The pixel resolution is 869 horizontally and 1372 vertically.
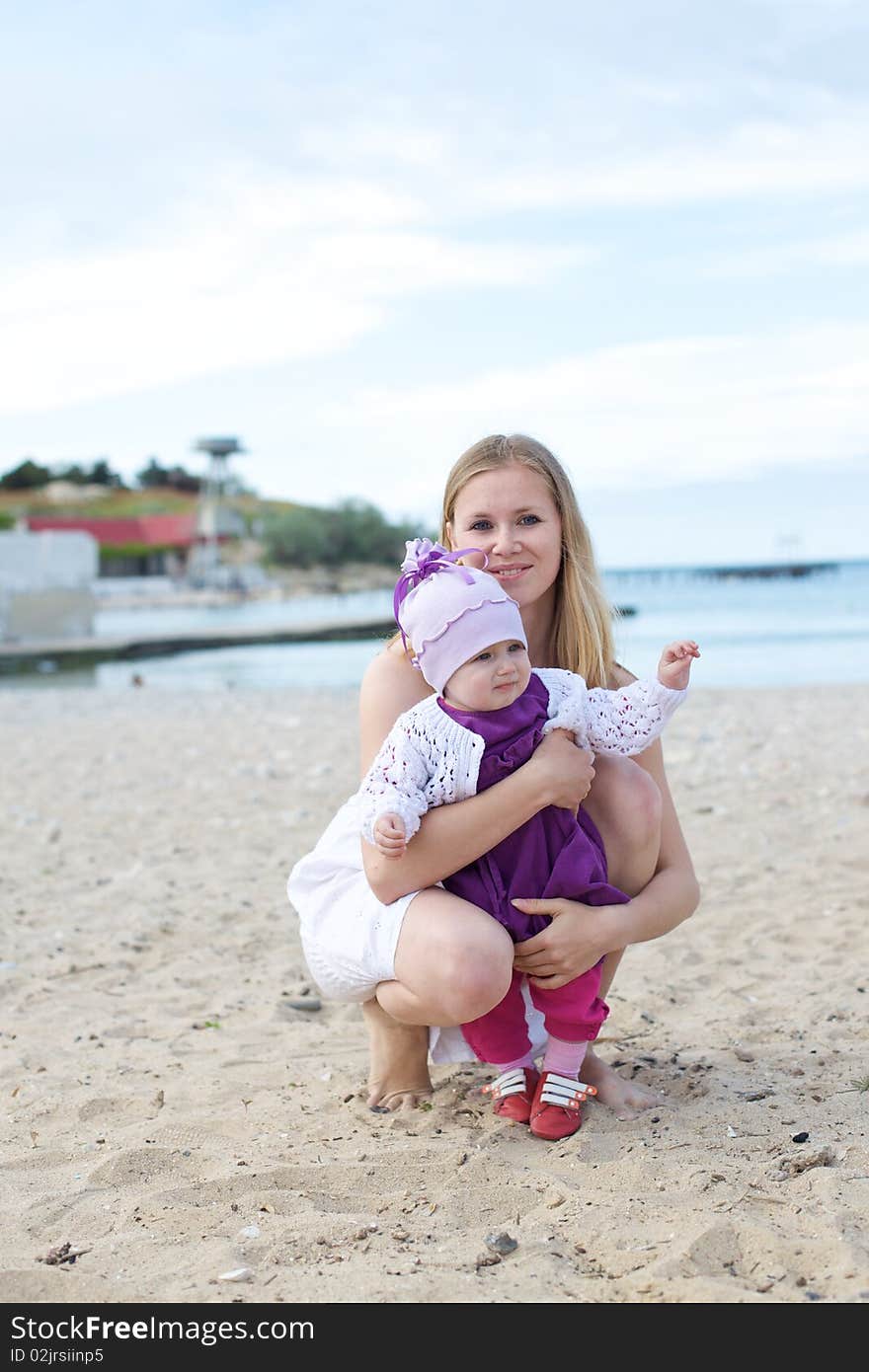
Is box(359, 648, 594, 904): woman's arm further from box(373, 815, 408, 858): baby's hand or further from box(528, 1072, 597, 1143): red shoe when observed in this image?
box(528, 1072, 597, 1143): red shoe

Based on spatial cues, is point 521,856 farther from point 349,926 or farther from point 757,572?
point 757,572

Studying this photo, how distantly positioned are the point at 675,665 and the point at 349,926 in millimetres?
976

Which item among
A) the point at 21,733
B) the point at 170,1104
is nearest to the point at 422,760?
→ the point at 170,1104

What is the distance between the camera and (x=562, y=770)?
107 inches

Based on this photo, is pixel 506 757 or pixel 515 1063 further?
pixel 515 1063

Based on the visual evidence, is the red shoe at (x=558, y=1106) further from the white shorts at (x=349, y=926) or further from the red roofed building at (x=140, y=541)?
the red roofed building at (x=140, y=541)

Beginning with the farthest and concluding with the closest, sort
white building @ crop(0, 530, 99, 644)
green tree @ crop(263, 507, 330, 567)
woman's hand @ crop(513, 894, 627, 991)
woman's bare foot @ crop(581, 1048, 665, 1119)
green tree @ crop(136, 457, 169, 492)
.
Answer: green tree @ crop(136, 457, 169, 492) → green tree @ crop(263, 507, 330, 567) → white building @ crop(0, 530, 99, 644) → woman's bare foot @ crop(581, 1048, 665, 1119) → woman's hand @ crop(513, 894, 627, 991)

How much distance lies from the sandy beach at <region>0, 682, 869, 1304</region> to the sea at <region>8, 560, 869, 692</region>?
1.24 m

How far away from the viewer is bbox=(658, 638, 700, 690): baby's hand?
2.86 meters

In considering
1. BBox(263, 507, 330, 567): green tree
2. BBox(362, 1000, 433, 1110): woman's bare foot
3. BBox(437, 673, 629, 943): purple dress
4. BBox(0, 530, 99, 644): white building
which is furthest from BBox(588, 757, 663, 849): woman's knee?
BBox(263, 507, 330, 567): green tree

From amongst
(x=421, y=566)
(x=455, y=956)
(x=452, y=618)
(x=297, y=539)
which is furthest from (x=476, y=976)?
(x=297, y=539)

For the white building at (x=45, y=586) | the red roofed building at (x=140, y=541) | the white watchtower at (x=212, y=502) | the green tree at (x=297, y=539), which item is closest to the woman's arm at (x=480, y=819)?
the white building at (x=45, y=586)

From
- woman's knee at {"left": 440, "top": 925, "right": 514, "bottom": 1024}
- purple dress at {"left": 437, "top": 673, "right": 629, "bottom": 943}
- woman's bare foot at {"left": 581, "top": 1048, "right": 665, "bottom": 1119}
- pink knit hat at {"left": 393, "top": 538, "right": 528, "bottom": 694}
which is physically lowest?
woman's bare foot at {"left": 581, "top": 1048, "right": 665, "bottom": 1119}
